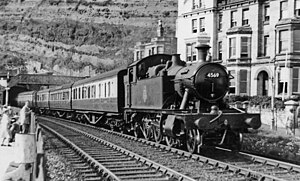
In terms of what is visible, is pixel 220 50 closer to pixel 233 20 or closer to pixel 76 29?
pixel 233 20

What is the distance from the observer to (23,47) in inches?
6152

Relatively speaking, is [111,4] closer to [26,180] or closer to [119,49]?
[119,49]

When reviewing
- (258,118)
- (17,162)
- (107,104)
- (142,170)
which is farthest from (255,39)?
(17,162)

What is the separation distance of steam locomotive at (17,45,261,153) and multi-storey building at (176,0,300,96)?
15.9 metres

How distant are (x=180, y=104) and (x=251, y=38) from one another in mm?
25273

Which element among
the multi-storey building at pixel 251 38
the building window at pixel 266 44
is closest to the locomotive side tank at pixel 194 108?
the multi-storey building at pixel 251 38

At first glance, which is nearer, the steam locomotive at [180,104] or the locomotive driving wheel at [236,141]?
the steam locomotive at [180,104]

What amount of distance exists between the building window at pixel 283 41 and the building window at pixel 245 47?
144 inches

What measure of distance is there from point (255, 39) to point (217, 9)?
5623 mm

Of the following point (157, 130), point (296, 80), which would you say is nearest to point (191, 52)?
point (296, 80)

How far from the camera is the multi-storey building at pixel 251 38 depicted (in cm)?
3300

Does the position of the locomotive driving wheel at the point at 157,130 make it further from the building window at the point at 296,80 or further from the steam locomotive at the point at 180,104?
the building window at the point at 296,80

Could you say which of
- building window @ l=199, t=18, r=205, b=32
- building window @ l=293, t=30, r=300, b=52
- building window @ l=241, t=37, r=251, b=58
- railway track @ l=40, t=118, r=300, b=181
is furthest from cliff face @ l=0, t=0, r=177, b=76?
railway track @ l=40, t=118, r=300, b=181

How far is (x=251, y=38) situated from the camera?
1459 inches
